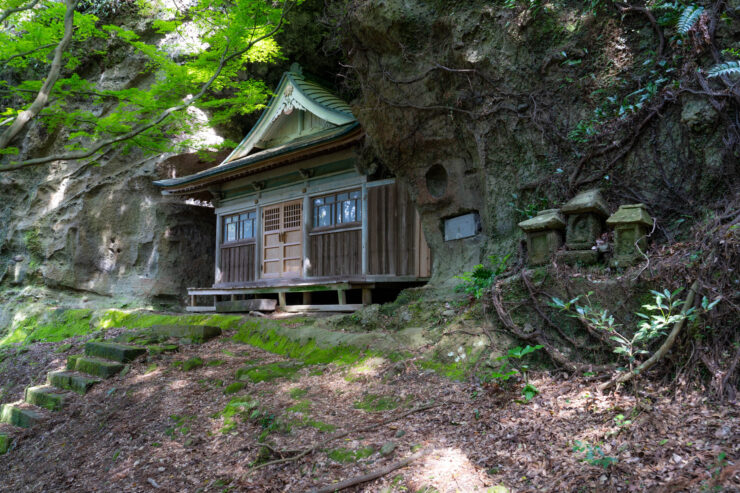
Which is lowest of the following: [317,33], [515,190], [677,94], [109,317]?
[109,317]

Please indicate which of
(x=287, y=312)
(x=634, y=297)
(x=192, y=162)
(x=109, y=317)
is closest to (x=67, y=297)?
(x=109, y=317)

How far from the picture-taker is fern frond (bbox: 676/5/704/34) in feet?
17.9

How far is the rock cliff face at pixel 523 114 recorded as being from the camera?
5574 millimetres

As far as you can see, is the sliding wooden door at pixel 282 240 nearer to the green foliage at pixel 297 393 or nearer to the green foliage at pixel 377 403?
the green foliage at pixel 297 393

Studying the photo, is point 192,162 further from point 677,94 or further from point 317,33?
point 677,94

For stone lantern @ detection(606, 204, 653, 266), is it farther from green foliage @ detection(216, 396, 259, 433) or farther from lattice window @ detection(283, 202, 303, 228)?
lattice window @ detection(283, 202, 303, 228)

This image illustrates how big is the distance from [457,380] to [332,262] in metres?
6.74

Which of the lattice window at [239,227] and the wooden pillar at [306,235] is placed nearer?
the wooden pillar at [306,235]

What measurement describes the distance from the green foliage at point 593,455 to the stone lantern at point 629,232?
2.42m

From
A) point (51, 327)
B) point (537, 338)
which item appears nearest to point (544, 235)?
point (537, 338)

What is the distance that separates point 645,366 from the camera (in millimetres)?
3941

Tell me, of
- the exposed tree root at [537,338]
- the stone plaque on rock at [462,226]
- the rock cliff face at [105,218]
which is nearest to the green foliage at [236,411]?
the exposed tree root at [537,338]

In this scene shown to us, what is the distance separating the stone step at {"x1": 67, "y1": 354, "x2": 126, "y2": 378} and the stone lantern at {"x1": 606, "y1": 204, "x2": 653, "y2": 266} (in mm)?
7761

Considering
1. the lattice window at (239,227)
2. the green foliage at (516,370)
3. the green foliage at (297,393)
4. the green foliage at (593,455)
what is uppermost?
the lattice window at (239,227)
